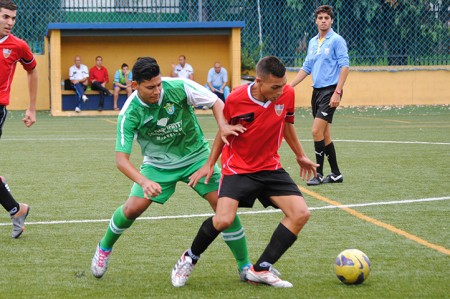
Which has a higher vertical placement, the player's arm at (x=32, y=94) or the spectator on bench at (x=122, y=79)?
the player's arm at (x=32, y=94)

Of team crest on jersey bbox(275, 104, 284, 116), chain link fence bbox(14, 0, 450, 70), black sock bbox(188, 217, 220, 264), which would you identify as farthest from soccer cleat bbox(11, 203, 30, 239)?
chain link fence bbox(14, 0, 450, 70)

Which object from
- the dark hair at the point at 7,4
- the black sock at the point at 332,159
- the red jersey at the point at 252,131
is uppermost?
the dark hair at the point at 7,4

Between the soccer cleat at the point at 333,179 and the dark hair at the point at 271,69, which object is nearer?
the dark hair at the point at 271,69

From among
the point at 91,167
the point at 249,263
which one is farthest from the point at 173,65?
the point at 249,263

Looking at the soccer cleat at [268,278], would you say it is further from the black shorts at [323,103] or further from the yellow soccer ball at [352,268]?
the black shorts at [323,103]

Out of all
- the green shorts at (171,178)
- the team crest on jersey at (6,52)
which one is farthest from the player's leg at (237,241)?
the team crest on jersey at (6,52)

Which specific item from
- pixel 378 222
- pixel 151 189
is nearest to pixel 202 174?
pixel 151 189

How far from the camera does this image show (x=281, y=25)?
1101 inches

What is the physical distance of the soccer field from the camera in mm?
5625

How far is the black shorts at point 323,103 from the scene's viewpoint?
10688 mm

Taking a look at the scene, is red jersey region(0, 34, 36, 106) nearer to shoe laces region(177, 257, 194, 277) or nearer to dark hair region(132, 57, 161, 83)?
dark hair region(132, 57, 161, 83)

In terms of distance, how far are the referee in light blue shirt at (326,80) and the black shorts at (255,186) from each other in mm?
4752

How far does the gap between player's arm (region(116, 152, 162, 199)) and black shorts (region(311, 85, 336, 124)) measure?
533 cm

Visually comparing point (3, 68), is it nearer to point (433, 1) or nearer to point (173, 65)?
point (173, 65)
